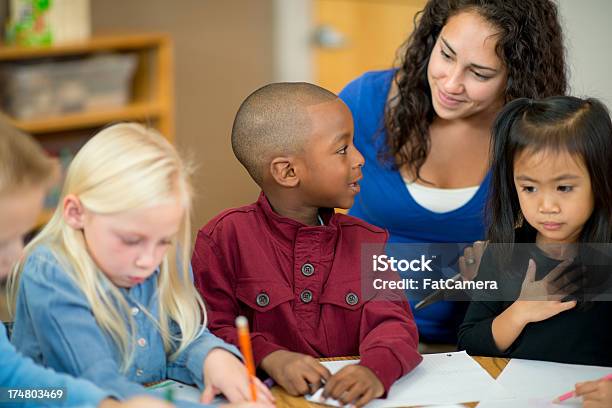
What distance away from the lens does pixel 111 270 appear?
48.6 inches

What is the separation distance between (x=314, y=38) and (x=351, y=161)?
247cm

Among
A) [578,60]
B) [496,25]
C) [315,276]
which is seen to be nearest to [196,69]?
[578,60]

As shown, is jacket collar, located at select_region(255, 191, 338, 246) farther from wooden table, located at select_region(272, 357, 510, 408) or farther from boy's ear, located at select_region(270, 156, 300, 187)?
wooden table, located at select_region(272, 357, 510, 408)

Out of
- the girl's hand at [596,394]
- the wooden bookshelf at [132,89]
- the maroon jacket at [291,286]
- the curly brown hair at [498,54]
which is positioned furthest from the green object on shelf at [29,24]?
the girl's hand at [596,394]

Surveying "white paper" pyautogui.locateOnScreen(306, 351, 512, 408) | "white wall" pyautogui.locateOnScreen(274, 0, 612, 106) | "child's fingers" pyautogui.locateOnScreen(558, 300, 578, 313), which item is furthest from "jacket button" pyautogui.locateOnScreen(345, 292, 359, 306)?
"white wall" pyautogui.locateOnScreen(274, 0, 612, 106)

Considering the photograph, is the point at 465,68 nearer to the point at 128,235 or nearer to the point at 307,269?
the point at 307,269

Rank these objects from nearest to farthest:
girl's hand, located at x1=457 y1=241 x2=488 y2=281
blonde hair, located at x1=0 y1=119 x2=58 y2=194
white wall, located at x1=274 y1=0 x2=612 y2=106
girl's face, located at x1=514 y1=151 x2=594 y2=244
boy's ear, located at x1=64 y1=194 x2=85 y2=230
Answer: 1. blonde hair, located at x1=0 y1=119 x2=58 y2=194
2. boy's ear, located at x1=64 y1=194 x2=85 y2=230
3. girl's face, located at x1=514 y1=151 x2=594 y2=244
4. girl's hand, located at x1=457 y1=241 x2=488 y2=281
5. white wall, located at x1=274 y1=0 x2=612 y2=106

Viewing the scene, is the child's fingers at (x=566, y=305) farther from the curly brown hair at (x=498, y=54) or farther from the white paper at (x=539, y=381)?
the curly brown hair at (x=498, y=54)

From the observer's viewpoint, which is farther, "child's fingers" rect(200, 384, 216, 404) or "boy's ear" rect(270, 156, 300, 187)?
"boy's ear" rect(270, 156, 300, 187)

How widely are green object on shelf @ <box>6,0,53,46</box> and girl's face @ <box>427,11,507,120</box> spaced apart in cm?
173

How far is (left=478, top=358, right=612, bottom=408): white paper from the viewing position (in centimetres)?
128

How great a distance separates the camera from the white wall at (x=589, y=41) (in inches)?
90.8

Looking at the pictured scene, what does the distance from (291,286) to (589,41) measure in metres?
1.41

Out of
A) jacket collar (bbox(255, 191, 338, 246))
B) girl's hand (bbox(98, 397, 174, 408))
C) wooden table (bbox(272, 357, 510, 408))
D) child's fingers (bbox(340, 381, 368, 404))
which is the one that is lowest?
wooden table (bbox(272, 357, 510, 408))
